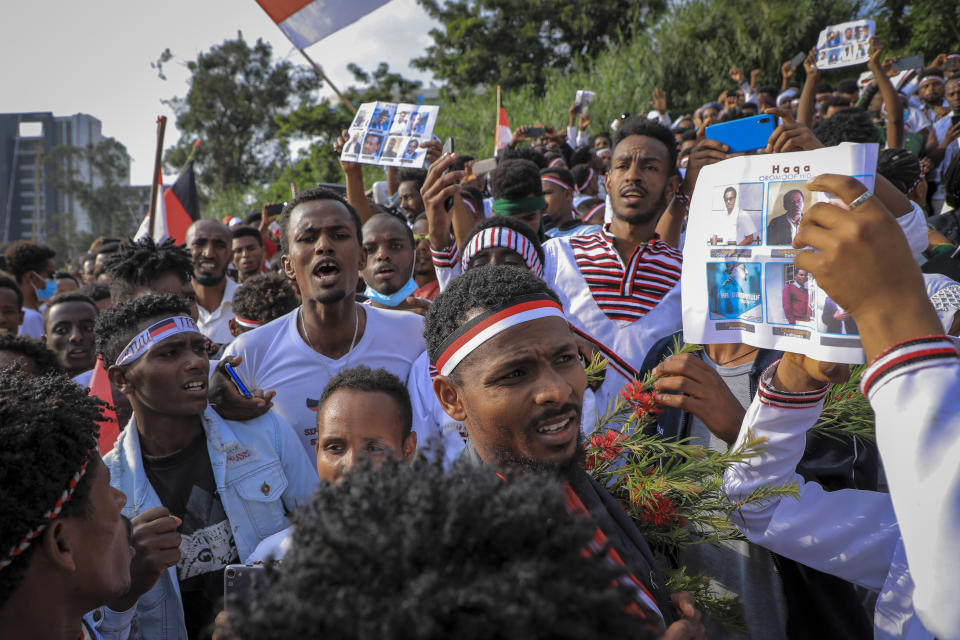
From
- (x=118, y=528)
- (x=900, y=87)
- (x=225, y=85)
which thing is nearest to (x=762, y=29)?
(x=900, y=87)

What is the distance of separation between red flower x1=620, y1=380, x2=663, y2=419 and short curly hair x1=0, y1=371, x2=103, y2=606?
64.9 inches

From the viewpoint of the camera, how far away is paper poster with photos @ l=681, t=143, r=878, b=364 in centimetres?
172

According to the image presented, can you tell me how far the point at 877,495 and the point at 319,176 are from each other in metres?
20.4

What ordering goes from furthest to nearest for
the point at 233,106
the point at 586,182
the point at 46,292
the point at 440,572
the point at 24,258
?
the point at 233,106
the point at 586,182
the point at 46,292
the point at 24,258
the point at 440,572

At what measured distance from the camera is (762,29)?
22922 millimetres

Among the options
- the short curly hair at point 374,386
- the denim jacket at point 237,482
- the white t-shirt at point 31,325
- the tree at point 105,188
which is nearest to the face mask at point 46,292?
the white t-shirt at point 31,325

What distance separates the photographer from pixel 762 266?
1.87 meters

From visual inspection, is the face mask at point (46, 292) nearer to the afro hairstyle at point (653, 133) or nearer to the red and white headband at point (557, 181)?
the red and white headband at point (557, 181)

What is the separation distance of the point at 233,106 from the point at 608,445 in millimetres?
41297

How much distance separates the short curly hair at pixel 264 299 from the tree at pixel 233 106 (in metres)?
35.4

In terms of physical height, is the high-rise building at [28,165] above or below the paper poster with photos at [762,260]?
above

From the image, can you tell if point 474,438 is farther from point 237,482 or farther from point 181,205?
point 181,205

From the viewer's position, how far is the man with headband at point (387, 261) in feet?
16.0

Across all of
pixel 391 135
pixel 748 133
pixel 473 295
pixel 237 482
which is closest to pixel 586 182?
pixel 391 135
